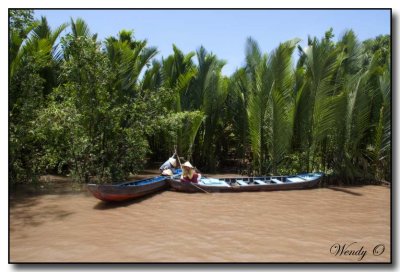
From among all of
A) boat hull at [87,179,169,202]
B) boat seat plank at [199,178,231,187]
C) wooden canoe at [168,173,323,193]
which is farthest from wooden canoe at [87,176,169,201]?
boat seat plank at [199,178,231,187]

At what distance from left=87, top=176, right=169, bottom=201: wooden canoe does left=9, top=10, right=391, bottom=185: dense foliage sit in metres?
1.07

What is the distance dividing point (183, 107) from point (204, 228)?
22.2ft

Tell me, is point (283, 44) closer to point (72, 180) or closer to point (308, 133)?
point (308, 133)

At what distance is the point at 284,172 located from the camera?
10672mm

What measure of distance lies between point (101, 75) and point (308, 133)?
5.34m

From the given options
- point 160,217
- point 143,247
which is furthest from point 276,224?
point 143,247

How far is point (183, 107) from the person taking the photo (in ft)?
41.1

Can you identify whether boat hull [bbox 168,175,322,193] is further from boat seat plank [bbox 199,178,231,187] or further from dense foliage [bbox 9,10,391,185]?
dense foliage [bbox 9,10,391,185]

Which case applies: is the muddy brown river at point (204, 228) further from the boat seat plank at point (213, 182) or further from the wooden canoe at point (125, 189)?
the boat seat plank at point (213, 182)

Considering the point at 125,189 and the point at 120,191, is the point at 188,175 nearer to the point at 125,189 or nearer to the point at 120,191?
Answer: the point at 125,189
